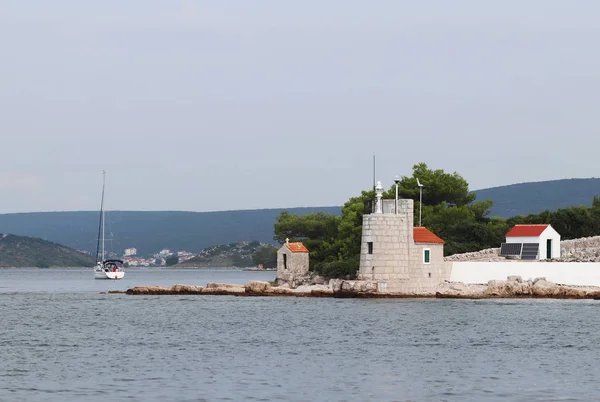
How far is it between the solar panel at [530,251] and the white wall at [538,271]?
473 centimetres

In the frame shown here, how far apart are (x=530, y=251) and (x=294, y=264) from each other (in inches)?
569

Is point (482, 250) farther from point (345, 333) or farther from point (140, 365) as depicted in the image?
point (140, 365)

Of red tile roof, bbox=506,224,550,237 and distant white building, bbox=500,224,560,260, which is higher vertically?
red tile roof, bbox=506,224,550,237

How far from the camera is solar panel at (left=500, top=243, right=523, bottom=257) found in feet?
213

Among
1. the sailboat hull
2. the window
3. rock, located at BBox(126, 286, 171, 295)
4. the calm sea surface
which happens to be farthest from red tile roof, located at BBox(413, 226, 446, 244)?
the sailboat hull

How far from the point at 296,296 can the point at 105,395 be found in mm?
40180

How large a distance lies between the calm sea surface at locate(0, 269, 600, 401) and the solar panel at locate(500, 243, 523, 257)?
6.73m

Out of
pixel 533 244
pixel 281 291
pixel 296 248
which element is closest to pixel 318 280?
pixel 281 291

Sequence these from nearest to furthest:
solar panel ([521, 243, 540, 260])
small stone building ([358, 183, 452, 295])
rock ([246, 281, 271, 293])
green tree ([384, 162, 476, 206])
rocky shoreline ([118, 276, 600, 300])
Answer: small stone building ([358, 183, 452, 295]) < rocky shoreline ([118, 276, 600, 300]) < solar panel ([521, 243, 540, 260]) < rock ([246, 281, 271, 293]) < green tree ([384, 162, 476, 206])

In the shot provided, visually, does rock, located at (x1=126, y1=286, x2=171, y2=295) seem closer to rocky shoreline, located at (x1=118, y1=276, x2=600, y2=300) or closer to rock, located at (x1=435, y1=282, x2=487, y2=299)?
rocky shoreline, located at (x1=118, y1=276, x2=600, y2=300)

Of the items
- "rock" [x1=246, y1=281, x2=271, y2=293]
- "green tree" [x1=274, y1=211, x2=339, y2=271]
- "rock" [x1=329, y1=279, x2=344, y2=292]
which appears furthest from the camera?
"green tree" [x1=274, y1=211, x2=339, y2=271]

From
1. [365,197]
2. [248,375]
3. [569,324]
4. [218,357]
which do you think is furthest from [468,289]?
[248,375]

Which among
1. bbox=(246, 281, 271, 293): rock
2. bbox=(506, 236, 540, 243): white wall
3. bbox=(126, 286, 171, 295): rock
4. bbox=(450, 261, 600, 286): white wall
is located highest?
bbox=(506, 236, 540, 243): white wall

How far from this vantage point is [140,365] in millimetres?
31156
